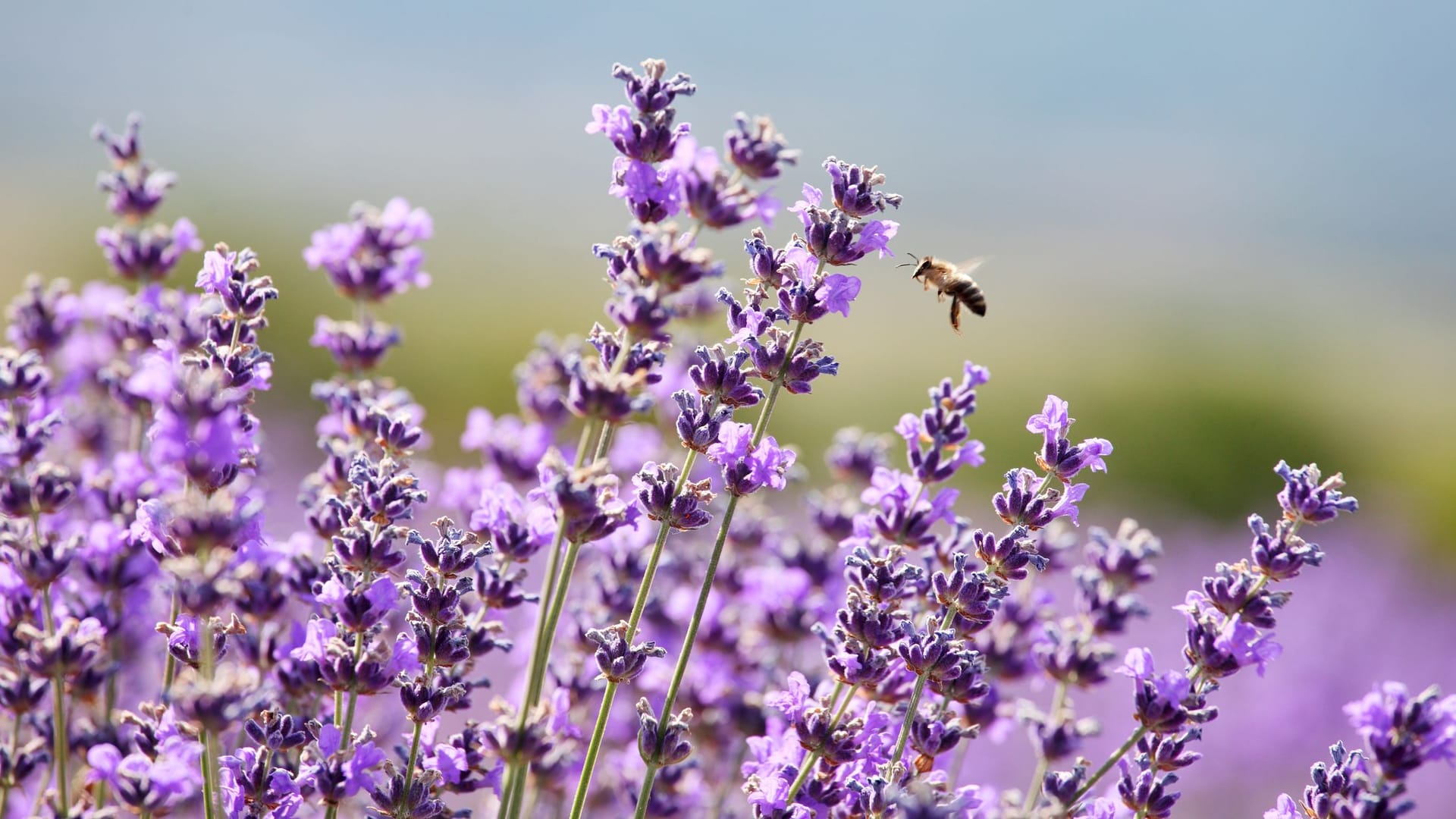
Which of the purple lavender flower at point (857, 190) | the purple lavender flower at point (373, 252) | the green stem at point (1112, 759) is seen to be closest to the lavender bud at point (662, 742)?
the green stem at point (1112, 759)

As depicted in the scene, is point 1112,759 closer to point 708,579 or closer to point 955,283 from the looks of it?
point 708,579

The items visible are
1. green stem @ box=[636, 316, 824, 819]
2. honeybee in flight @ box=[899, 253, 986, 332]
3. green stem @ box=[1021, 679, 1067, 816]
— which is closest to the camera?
green stem @ box=[636, 316, 824, 819]

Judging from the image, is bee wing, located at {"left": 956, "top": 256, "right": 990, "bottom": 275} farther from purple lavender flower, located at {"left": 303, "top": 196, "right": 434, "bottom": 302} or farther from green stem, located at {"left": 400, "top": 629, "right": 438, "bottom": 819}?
green stem, located at {"left": 400, "top": 629, "right": 438, "bottom": 819}

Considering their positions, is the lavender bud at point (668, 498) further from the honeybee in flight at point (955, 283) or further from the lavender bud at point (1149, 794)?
the honeybee in flight at point (955, 283)

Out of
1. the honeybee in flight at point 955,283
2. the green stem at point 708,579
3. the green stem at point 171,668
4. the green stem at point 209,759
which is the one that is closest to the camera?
the green stem at point 209,759

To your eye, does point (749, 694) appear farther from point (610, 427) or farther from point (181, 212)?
point (181, 212)

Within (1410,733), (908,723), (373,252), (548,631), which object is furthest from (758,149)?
(1410,733)

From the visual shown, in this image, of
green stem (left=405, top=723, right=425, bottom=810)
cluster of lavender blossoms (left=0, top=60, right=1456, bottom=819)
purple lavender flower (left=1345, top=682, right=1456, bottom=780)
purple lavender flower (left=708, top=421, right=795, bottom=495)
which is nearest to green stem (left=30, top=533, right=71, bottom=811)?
cluster of lavender blossoms (left=0, top=60, right=1456, bottom=819)

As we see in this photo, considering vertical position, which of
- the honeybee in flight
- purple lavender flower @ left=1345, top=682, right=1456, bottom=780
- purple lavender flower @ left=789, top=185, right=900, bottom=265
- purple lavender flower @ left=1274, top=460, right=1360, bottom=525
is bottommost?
purple lavender flower @ left=1345, top=682, right=1456, bottom=780

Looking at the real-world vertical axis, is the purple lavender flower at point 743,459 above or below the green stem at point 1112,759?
above
